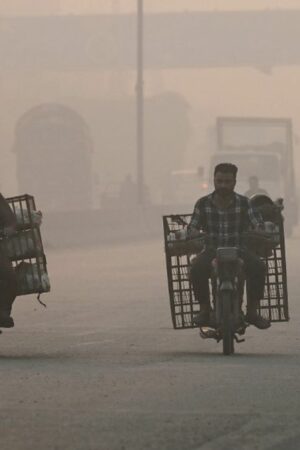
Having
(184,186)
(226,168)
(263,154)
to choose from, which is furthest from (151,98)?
(226,168)

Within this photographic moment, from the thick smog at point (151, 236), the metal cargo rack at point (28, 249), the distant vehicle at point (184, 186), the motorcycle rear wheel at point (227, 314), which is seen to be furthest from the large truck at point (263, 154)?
the motorcycle rear wheel at point (227, 314)

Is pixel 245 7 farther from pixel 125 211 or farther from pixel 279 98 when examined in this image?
pixel 125 211

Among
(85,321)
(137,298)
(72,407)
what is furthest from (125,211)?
(72,407)

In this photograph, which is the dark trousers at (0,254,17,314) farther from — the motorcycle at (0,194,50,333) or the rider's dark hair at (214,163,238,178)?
the rider's dark hair at (214,163,238,178)

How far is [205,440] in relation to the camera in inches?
341

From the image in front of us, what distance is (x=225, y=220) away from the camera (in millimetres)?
13562

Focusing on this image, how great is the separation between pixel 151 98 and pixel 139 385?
290 ft

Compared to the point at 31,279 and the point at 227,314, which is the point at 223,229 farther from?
the point at 31,279

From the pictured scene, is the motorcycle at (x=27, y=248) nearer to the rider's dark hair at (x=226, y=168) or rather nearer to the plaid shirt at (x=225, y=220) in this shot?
the plaid shirt at (x=225, y=220)

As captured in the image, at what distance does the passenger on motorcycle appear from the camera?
44.5ft

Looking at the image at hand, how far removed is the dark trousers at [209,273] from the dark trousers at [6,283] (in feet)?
4.13

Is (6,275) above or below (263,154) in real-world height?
below

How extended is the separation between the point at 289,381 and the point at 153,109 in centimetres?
8820

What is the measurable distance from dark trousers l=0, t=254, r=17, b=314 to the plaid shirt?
50.1 inches
